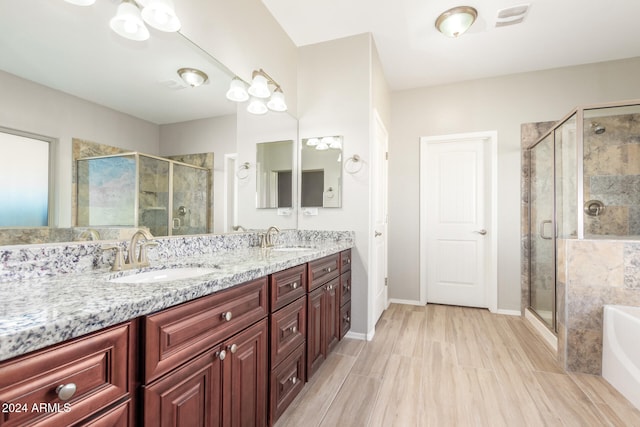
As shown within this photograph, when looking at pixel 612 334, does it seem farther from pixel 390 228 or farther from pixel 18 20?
pixel 18 20

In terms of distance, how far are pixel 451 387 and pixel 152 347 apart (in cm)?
180

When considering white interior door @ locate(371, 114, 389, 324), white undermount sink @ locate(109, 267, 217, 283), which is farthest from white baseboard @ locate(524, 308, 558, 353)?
white undermount sink @ locate(109, 267, 217, 283)

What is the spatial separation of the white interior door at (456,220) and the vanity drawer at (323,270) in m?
1.73

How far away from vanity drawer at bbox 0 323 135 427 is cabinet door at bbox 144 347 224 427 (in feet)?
0.32

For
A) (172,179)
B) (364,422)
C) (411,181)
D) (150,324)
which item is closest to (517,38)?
(411,181)

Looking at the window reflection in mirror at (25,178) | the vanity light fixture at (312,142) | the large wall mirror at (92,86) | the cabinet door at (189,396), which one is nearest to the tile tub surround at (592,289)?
the vanity light fixture at (312,142)

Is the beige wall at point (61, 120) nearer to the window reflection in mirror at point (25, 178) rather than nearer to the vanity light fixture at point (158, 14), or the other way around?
the window reflection in mirror at point (25, 178)

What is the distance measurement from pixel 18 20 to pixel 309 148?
198 cm

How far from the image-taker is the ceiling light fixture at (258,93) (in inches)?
76.3

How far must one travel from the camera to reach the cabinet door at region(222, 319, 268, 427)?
1044 millimetres

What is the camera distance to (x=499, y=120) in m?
3.27

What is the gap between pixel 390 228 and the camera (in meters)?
3.63

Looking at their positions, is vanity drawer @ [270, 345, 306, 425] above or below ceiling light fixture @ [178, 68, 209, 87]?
below

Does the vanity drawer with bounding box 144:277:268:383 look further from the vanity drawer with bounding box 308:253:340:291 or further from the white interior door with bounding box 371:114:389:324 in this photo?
the white interior door with bounding box 371:114:389:324
